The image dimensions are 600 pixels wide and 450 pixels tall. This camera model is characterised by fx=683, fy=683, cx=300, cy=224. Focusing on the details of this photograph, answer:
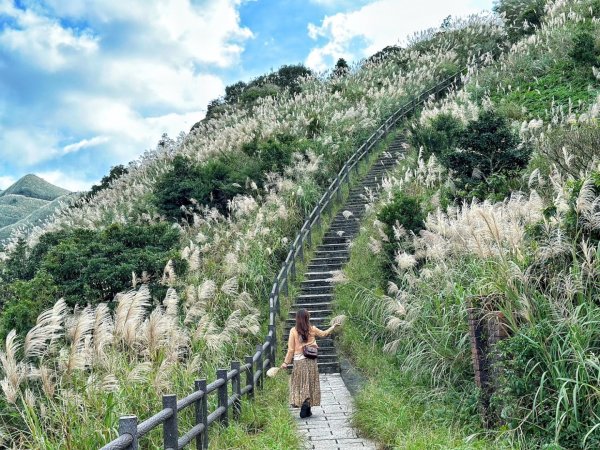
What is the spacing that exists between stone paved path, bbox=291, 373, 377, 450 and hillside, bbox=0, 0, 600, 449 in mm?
278

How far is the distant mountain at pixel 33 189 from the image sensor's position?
12175 cm

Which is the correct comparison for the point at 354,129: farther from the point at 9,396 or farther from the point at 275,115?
the point at 9,396

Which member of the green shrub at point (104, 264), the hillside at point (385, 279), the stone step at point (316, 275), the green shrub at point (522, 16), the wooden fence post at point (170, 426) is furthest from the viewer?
the green shrub at point (522, 16)

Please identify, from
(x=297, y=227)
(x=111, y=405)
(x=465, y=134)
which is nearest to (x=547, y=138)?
(x=465, y=134)

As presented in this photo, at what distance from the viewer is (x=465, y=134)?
15523 millimetres

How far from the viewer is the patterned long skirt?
926cm

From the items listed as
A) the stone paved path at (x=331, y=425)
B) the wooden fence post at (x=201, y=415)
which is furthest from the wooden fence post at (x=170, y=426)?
the stone paved path at (x=331, y=425)

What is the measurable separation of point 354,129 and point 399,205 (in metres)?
15.0

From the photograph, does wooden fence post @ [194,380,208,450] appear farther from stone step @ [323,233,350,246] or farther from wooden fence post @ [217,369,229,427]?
stone step @ [323,233,350,246]

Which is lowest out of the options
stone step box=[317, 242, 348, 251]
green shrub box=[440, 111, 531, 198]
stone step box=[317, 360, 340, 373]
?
stone step box=[317, 360, 340, 373]

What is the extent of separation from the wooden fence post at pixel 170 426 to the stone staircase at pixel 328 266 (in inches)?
286

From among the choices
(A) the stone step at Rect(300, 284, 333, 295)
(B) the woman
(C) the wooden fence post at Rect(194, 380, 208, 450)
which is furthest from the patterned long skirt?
(A) the stone step at Rect(300, 284, 333, 295)

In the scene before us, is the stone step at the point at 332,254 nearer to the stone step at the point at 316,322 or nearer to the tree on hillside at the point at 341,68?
the stone step at the point at 316,322

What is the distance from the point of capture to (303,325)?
948 cm
